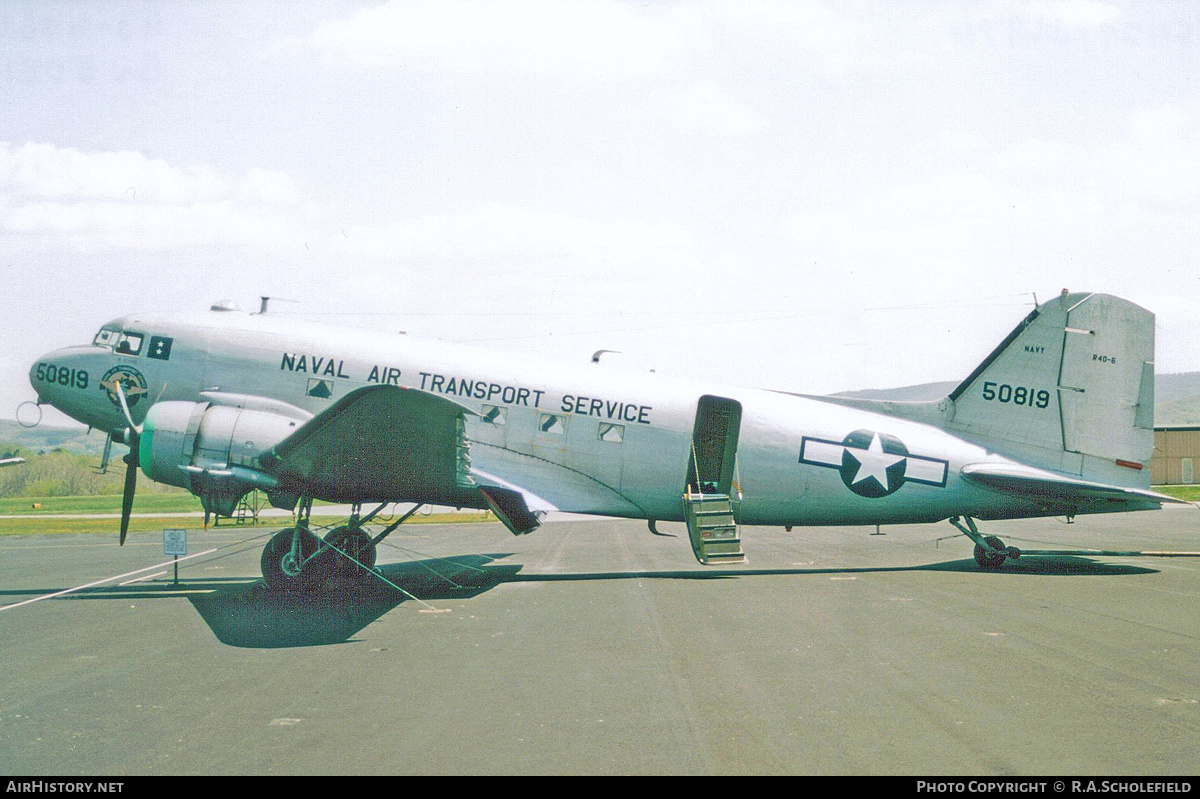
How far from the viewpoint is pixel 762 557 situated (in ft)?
61.7

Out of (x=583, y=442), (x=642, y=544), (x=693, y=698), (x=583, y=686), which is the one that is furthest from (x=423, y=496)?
(x=642, y=544)

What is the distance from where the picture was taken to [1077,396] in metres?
15.7

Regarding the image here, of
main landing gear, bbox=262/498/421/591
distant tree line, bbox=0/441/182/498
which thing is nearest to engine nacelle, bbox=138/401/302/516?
main landing gear, bbox=262/498/421/591

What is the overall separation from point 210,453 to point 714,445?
9269 millimetres

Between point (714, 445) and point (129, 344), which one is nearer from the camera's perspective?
point (129, 344)

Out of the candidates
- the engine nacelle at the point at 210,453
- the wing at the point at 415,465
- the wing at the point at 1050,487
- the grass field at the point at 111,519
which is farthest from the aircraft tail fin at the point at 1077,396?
the grass field at the point at 111,519

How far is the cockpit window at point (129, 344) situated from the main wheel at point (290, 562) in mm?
4471

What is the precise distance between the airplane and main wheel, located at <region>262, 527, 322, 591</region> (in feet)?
0.11

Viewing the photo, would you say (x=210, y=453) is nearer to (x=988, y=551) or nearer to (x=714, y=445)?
(x=714, y=445)

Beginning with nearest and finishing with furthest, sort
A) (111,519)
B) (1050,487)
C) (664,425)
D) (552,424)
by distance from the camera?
(552,424), (664,425), (1050,487), (111,519)

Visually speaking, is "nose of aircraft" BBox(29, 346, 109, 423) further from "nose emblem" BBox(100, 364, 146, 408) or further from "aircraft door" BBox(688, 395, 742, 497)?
"aircraft door" BBox(688, 395, 742, 497)

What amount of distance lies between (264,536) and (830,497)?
19.4 meters

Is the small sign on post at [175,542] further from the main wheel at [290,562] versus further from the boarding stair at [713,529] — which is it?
the boarding stair at [713,529]

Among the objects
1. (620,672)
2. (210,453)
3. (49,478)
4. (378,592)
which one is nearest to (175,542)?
(210,453)
